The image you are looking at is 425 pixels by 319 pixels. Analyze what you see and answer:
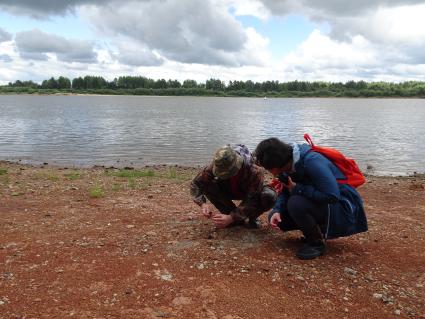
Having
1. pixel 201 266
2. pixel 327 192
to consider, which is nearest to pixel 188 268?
pixel 201 266

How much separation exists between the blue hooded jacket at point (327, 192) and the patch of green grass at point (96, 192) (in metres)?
4.48

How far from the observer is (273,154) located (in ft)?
15.0

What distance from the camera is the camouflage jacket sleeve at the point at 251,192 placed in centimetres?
552

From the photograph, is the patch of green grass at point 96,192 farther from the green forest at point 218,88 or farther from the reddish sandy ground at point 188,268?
the green forest at point 218,88

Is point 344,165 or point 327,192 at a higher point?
point 344,165

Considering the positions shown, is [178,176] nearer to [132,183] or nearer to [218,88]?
[132,183]

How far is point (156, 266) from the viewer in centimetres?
503

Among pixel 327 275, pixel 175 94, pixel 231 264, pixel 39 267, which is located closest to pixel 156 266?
pixel 231 264

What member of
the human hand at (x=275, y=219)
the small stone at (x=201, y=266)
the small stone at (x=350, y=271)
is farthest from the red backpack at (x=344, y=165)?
the small stone at (x=201, y=266)

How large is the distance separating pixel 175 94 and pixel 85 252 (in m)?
153

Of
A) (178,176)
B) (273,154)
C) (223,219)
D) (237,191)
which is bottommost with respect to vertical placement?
(178,176)

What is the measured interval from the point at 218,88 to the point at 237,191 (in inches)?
5720

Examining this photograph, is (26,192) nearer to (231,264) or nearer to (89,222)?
(89,222)

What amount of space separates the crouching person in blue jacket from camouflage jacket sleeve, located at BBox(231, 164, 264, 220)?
312mm
